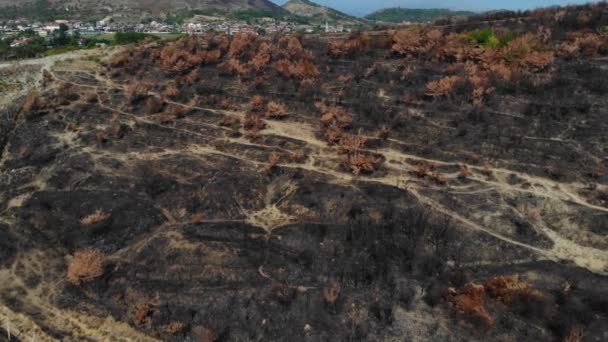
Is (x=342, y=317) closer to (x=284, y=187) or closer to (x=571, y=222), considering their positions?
(x=284, y=187)

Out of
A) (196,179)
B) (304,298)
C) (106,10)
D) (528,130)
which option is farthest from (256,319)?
(106,10)

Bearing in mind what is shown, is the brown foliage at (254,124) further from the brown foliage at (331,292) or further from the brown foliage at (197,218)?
the brown foliage at (331,292)

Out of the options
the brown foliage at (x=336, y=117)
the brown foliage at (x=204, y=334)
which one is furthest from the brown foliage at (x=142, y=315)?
the brown foliage at (x=336, y=117)

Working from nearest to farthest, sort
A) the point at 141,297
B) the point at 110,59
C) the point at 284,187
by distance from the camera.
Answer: the point at 141,297 → the point at 284,187 → the point at 110,59

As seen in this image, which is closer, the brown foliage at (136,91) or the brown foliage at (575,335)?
the brown foliage at (575,335)

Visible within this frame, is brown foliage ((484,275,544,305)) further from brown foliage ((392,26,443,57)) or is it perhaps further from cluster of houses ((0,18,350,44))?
cluster of houses ((0,18,350,44))

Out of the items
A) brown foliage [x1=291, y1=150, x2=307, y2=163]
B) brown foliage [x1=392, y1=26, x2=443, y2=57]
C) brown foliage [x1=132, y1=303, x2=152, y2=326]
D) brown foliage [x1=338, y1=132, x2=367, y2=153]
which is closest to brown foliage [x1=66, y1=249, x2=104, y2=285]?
brown foliage [x1=132, y1=303, x2=152, y2=326]
